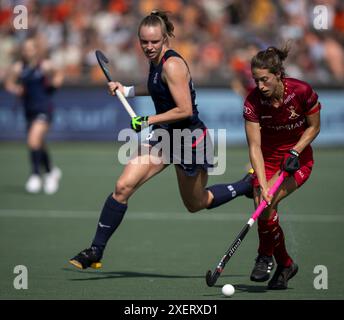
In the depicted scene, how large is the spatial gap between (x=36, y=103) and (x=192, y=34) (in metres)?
5.26

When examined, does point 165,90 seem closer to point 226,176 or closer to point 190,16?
point 226,176

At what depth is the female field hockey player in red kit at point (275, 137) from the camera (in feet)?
19.4

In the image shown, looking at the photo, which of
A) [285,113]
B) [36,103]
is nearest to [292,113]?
[285,113]

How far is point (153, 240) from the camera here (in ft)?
27.2

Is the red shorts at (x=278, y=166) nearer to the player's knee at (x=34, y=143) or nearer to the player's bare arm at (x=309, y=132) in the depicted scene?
the player's bare arm at (x=309, y=132)

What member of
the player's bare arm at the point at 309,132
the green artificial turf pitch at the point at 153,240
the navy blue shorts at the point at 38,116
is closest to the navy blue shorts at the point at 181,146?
the green artificial turf pitch at the point at 153,240

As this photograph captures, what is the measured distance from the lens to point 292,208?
33.3 ft

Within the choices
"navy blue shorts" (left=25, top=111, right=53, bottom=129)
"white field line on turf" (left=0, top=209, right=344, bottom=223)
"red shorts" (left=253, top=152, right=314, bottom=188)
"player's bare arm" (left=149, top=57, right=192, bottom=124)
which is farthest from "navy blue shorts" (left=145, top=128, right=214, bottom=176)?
"navy blue shorts" (left=25, top=111, right=53, bottom=129)

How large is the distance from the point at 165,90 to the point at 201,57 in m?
9.77

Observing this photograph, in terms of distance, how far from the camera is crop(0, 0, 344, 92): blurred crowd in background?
624 inches

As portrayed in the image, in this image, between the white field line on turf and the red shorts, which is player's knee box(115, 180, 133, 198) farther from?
the white field line on turf

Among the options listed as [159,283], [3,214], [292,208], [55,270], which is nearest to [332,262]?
[159,283]

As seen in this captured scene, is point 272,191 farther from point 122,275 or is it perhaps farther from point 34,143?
point 34,143

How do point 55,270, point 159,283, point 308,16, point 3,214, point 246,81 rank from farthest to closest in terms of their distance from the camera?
point 308,16 → point 246,81 → point 3,214 → point 55,270 → point 159,283
